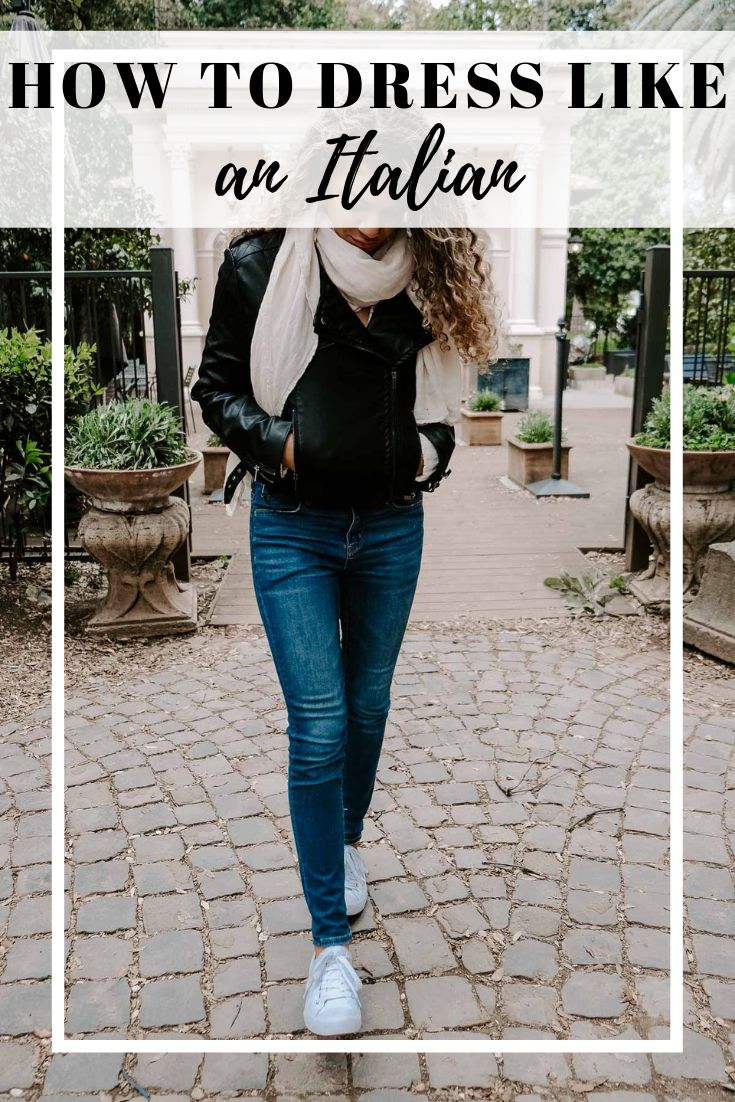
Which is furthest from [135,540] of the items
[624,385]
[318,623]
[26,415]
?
[624,385]

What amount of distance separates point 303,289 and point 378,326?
18cm

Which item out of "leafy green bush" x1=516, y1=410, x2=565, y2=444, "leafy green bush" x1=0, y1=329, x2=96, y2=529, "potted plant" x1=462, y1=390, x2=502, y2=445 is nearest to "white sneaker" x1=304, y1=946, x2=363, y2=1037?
"leafy green bush" x1=0, y1=329, x2=96, y2=529

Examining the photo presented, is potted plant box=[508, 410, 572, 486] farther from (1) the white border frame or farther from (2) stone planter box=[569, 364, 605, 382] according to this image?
(2) stone planter box=[569, 364, 605, 382]

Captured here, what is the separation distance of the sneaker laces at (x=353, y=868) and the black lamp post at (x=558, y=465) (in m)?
6.14

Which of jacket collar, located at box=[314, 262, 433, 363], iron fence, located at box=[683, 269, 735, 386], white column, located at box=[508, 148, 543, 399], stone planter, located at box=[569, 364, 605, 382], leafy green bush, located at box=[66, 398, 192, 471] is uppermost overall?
white column, located at box=[508, 148, 543, 399]

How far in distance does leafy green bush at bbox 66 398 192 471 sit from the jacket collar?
111 inches

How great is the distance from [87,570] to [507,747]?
3.37 metres

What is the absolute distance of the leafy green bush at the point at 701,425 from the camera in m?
4.98

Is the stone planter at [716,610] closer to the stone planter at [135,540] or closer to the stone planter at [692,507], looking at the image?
the stone planter at [692,507]

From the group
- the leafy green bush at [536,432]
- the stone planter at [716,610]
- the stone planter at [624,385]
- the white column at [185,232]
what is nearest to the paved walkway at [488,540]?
the leafy green bush at [536,432]

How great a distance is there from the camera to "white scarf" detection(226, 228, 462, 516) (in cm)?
198

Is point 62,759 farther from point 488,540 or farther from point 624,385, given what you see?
point 624,385

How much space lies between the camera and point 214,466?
8.56 metres

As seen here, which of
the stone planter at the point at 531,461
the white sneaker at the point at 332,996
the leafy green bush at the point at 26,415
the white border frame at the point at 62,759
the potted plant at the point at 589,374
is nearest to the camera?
the white border frame at the point at 62,759
